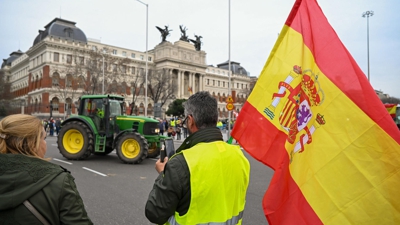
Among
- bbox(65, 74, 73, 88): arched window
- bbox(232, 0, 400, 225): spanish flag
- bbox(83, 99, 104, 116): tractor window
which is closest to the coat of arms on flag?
bbox(232, 0, 400, 225): spanish flag

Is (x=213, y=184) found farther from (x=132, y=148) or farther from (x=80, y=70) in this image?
(x=80, y=70)

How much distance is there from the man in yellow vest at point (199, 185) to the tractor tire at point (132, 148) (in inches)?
362

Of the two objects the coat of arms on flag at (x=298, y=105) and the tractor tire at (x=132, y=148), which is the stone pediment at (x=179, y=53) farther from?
the coat of arms on flag at (x=298, y=105)

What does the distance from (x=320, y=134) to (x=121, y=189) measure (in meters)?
5.81

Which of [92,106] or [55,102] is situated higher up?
[55,102]

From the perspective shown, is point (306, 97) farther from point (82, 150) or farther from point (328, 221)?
point (82, 150)

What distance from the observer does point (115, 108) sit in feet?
40.1

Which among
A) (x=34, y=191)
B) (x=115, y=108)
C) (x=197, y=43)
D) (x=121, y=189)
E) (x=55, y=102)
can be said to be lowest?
(x=121, y=189)

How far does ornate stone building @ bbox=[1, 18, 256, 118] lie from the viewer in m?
40.2

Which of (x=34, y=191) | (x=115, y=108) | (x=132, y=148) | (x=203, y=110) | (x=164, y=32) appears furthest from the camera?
(x=164, y=32)

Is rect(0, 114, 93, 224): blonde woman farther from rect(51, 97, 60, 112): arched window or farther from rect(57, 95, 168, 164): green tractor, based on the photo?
rect(51, 97, 60, 112): arched window

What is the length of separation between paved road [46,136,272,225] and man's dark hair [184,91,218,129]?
3.28 meters

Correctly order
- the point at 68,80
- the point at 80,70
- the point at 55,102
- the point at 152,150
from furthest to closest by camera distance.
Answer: the point at 55,102 < the point at 68,80 < the point at 80,70 < the point at 152,150

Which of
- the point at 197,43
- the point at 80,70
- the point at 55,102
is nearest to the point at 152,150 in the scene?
the point at 80,70
